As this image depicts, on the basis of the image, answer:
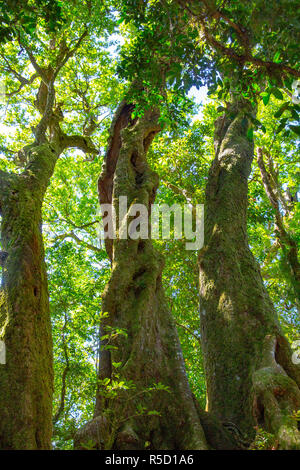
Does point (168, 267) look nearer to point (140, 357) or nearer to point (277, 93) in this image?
point (140, 357)

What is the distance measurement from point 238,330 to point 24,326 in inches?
117

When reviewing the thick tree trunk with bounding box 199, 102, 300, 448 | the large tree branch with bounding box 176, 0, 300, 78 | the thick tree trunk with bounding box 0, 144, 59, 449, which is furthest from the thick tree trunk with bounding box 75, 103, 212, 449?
the large tree branch with bounding box 176, 0, 300, 78

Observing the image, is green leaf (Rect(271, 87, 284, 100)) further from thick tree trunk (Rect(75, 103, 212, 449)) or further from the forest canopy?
thick tree trunk (Rect(75, 103, 212, 449))

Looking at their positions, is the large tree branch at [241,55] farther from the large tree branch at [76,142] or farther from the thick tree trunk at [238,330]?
the large tree branch at [76,142]

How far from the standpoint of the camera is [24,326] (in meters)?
3.57

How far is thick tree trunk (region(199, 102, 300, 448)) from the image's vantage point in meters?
3.61

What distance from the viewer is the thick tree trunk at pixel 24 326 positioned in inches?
118

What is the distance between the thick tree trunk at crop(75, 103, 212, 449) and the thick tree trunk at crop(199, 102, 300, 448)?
66 cm
